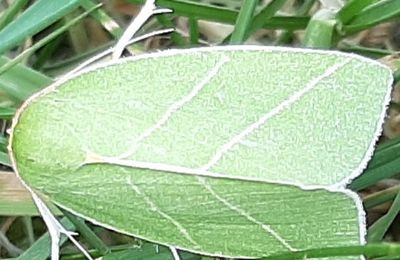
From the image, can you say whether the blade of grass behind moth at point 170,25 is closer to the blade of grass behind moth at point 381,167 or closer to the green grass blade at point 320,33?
the green grass blade at point 320,33

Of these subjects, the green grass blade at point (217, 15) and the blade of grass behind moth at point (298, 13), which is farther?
the blade of grass behind moth at point (298, 13)

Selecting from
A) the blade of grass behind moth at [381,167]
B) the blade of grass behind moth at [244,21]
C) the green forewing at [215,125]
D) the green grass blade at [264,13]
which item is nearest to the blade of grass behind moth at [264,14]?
the green grass blade at [264,13]

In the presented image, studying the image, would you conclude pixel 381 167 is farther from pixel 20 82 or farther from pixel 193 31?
pixel 20 82

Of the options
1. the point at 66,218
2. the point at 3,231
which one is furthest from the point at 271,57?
the point at 3,231

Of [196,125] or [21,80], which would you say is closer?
[196,125]

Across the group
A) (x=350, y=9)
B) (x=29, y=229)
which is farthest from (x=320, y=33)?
(x=29, y=229)

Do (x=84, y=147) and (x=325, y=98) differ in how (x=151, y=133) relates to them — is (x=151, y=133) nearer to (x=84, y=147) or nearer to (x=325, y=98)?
(x=84, y=147)

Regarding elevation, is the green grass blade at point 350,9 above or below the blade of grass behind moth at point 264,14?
below
